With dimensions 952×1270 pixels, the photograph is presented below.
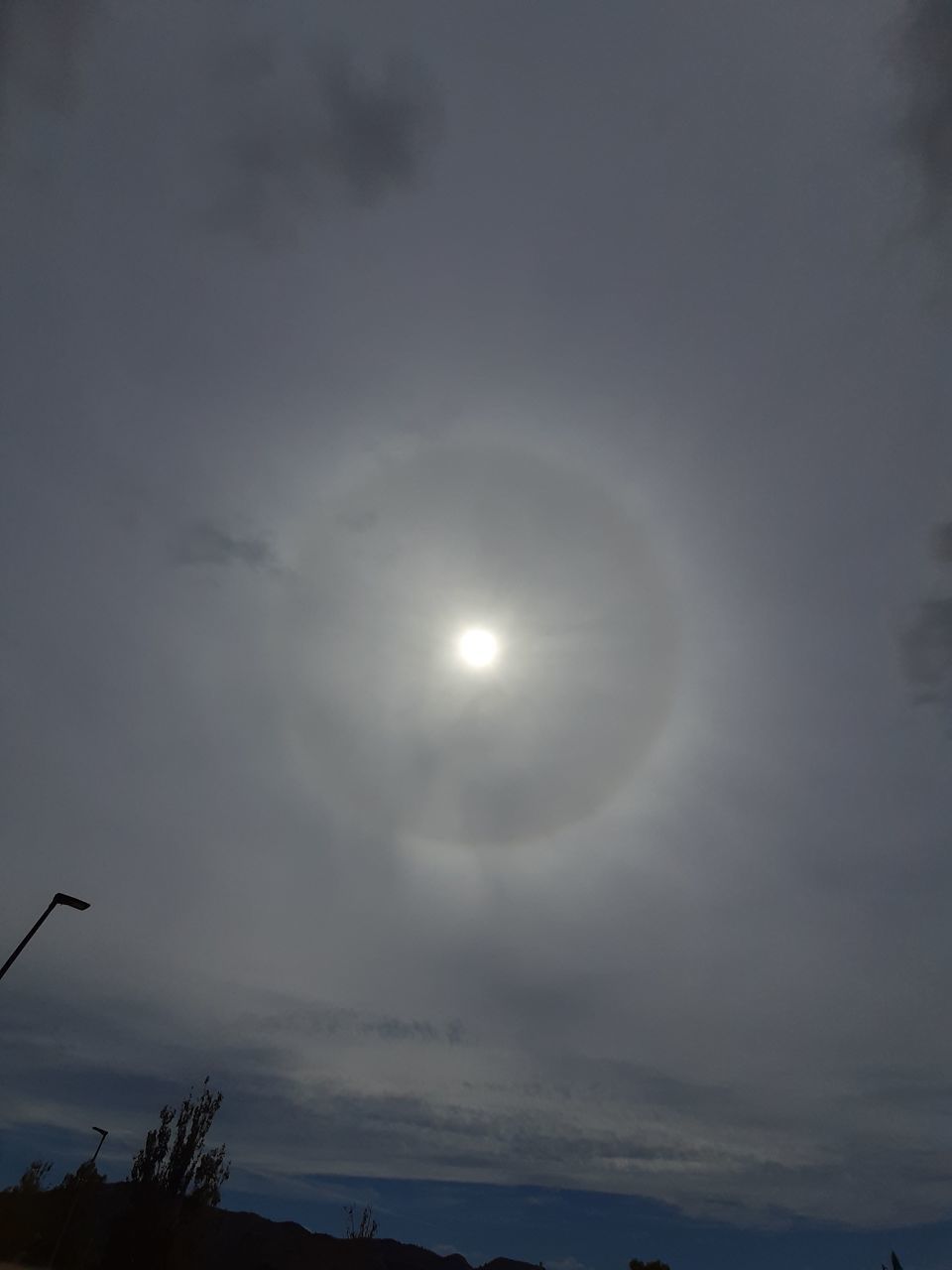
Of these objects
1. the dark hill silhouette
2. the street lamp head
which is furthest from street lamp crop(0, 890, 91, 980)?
the dark hill silhouette

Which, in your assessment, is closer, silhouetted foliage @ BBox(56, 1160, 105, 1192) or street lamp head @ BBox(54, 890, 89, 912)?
street lamp head @ BBox(54, 890, 89, 912)

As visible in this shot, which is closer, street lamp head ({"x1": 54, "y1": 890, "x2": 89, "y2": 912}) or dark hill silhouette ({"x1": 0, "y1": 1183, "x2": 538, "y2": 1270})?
street lamp head ({"x1": 54, "y1": 890, "x2": 89, "y2": 912})

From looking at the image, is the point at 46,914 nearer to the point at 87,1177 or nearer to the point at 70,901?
the point at 70,901

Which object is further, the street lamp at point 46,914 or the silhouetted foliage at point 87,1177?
the silhouetted foliage at point 87,1177

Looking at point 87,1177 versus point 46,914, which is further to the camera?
point 87,1177

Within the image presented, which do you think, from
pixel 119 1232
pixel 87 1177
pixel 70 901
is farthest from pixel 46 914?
pixel 87 1177

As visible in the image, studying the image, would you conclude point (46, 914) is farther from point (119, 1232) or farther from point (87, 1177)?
Answer: point (87, 1177)

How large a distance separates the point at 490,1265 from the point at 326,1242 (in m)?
69.2

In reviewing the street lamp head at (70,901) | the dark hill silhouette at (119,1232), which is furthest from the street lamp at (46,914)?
the dark hill silhouette at (119,1232)

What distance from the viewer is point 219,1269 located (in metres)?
103

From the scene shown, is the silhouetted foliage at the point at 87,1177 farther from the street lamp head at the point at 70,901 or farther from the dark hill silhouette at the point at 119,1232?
the street lamp head at the point at 70,901

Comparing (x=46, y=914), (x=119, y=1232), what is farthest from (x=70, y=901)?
(x=119, y=1232)

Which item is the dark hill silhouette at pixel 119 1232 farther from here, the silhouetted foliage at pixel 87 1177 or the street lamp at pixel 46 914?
the street lamp at pixel 46 914

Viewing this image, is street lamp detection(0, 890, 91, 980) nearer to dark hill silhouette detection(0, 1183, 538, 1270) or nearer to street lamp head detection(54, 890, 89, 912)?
street lamp head detection(54, 890, 89, 912)
